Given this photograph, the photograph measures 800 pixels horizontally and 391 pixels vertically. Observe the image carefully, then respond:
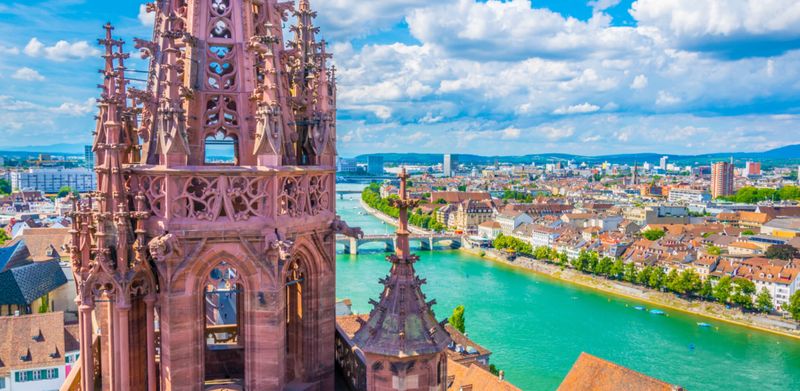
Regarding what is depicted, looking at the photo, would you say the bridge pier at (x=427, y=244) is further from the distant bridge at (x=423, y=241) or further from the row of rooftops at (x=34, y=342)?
the row of rooftops at (x=34, y=342)

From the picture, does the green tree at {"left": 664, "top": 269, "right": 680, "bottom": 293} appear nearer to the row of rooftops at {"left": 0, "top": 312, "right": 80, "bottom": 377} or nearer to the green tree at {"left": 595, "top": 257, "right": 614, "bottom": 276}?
the green tree at {"left": 595, "top": 257, "right": 614, "bottom": 276}

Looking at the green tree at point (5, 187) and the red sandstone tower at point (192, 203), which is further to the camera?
the green tree at point (5, 187)

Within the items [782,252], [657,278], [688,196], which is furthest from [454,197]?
[657,278]

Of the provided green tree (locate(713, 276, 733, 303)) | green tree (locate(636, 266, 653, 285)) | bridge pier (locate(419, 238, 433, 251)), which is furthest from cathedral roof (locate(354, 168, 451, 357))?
bridge pier (locate(419, 238, 433, 251))

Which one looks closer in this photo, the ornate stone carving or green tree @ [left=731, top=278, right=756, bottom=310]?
the ornate stone carving

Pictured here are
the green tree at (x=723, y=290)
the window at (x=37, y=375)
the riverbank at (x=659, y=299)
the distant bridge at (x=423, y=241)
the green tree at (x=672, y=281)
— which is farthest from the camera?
the distant bridge at (x=423, y=241)

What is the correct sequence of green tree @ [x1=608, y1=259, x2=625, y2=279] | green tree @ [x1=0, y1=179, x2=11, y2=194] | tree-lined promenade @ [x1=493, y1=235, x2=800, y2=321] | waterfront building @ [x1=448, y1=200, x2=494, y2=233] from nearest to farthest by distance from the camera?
tree-lined promenade @ [x1=493, y1=235, x2=800, y2=321]
green tree @ [x1=608, y1=259, x2=625, y2=279]
waterfront building @ [x1=448, y1=200, x2=494, y2=233]
green tree @ [x1=0, y1=179, x2=11, y2=194]

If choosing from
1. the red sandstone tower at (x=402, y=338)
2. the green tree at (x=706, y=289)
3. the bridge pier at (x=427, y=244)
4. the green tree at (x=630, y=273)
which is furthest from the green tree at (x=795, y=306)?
the bridge pier at (x=427, y=244)

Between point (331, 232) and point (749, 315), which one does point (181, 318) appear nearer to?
point (331, 232)
